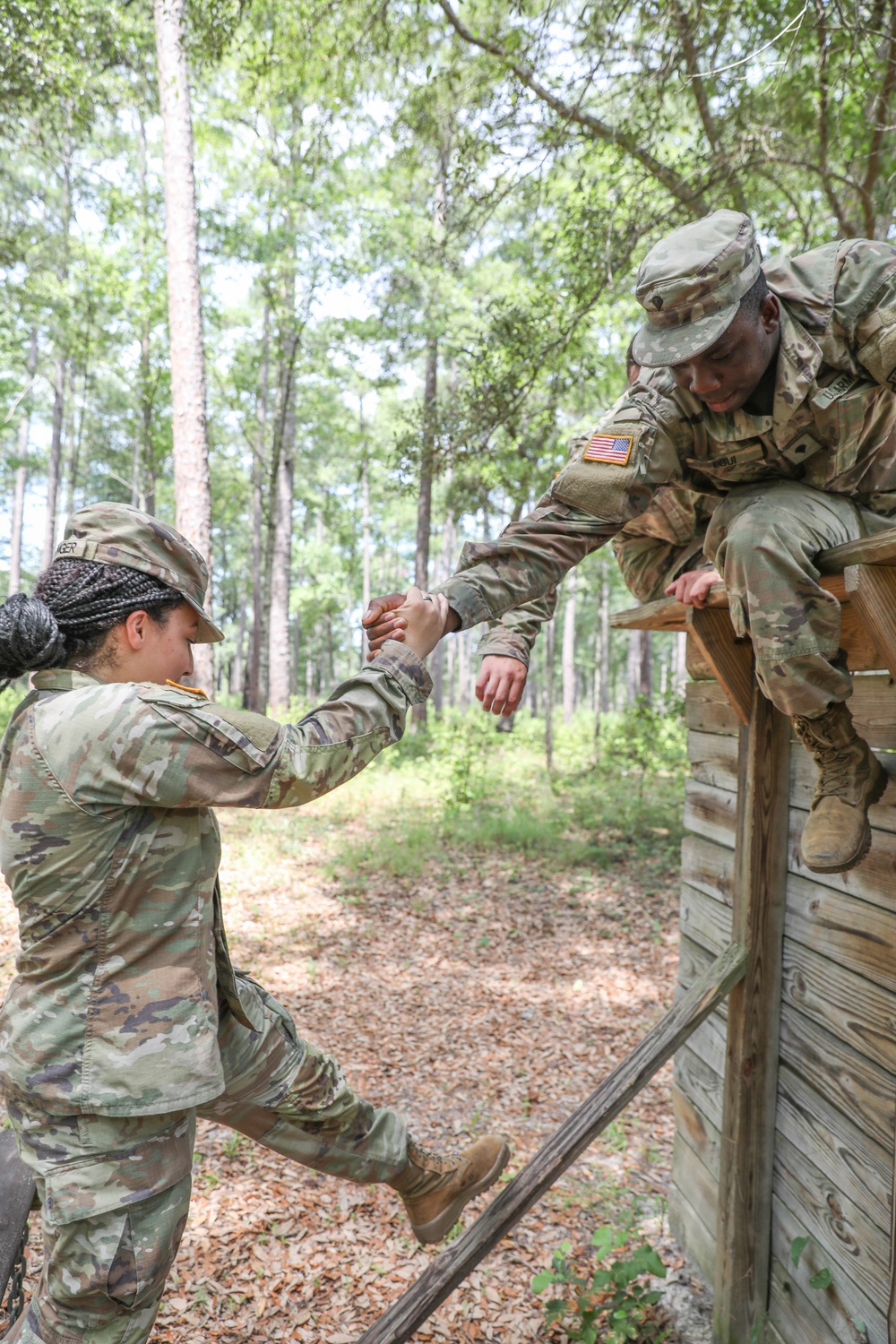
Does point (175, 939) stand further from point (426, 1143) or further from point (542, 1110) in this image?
point (542, 1110)

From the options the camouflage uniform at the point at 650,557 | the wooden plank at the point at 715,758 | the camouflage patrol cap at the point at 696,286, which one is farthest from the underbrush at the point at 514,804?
the camouflage patrol cap at the point at 696,286

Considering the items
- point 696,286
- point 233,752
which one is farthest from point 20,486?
point 696,286

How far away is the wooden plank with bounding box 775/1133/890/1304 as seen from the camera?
7.27 ft

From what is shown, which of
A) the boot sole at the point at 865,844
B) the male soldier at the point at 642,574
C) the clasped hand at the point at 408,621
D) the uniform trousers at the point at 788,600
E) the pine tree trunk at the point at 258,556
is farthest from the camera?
the pine tree trunk at the point at 258,556

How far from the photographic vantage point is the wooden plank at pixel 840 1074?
222cm

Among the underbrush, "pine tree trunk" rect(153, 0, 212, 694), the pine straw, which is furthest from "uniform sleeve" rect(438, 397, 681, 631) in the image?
Result: the underbrush

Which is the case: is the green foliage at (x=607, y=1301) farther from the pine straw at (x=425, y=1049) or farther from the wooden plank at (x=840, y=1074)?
the wooden plank at (x=840, y=1074)

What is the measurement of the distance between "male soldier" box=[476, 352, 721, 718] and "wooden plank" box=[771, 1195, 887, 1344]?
1.89m

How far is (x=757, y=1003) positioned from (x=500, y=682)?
1.53 meters

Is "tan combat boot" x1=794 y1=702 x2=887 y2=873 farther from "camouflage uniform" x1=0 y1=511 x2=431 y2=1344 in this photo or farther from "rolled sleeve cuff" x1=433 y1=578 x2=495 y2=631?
"camouflage uniform" x1=0 y1=511 x2=431 y2=1344

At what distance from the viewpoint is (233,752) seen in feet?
5.97

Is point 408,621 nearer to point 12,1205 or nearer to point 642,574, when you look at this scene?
point 642,574

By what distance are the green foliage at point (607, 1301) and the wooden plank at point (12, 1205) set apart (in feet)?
6.52

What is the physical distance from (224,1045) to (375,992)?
13.5 feet
